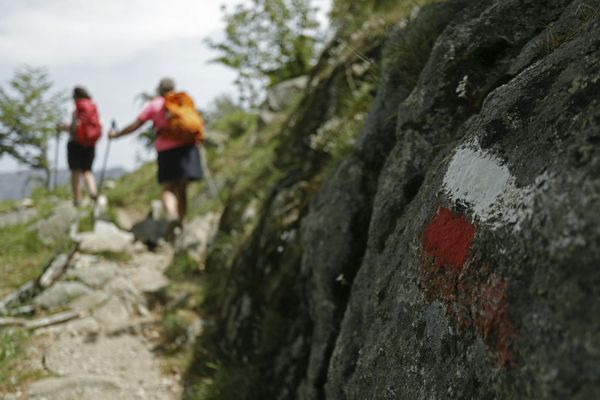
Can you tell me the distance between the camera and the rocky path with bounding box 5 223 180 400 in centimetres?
531

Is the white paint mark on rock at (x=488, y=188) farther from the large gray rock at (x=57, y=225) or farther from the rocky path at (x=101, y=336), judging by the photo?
the large gray rock at (x=57, y=225)

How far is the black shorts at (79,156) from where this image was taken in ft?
33.4

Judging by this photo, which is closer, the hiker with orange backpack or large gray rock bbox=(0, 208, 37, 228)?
the hiker with orange backpack

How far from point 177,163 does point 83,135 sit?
337 cm

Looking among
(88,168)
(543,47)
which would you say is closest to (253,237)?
(543,47)

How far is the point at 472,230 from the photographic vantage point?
1.69 metres

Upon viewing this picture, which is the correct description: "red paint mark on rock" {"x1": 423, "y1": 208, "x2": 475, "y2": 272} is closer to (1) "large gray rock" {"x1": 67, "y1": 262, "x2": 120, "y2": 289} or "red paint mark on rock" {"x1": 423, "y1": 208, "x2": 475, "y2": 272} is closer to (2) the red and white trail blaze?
(2) the red and white trail blaze

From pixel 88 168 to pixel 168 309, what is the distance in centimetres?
511

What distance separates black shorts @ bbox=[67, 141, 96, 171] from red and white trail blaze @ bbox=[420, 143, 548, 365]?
10.2 meters

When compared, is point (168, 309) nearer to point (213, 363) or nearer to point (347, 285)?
point (213, 363)

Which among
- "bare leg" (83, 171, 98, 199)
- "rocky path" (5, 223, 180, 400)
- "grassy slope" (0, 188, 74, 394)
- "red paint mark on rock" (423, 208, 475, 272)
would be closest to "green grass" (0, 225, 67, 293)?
"grassy slope" (0, 188, 74, 394)

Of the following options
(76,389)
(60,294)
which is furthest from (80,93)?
(76,389)

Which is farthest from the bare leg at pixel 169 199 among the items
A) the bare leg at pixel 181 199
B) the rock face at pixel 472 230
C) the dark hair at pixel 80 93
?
the rock face at pixel 472 230

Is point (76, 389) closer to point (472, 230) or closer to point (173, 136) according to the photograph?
point (173, 136)
